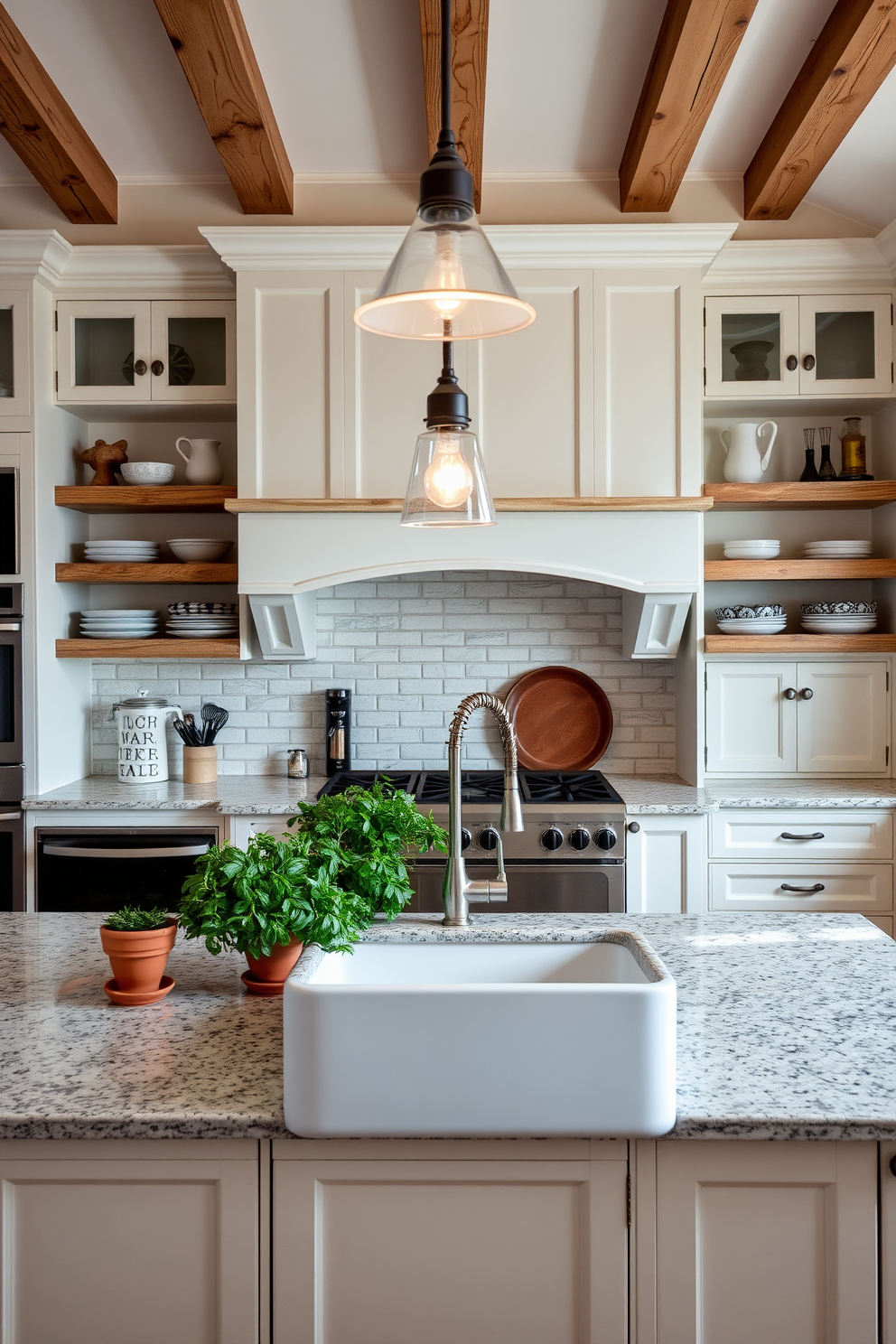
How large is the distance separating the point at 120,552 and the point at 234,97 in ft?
5.10

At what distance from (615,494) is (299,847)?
7.29 ft

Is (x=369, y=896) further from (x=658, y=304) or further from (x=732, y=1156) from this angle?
(x=658, y=304)

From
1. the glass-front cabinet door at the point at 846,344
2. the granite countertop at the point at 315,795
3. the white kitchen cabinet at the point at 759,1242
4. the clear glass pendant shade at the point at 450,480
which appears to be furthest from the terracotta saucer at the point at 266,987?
the glass-front cabinet door at the point at 846,344

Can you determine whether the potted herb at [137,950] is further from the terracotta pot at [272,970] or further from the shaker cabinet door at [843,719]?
the shaker cabinet door at [843,719]

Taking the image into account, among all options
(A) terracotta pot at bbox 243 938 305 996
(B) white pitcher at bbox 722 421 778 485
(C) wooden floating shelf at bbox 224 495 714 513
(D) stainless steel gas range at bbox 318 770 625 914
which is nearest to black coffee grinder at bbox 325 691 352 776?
(D) stainless steel gas range at bbox 318 770 625 914

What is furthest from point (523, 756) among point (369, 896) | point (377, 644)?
point (369, 896)

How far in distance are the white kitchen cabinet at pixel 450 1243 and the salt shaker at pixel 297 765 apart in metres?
2.54

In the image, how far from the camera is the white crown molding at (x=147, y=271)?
11.4 feet

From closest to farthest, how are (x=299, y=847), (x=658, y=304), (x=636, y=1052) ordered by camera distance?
(x=636, y=1052)
(x=299, y=847)
(x=658, y=304)

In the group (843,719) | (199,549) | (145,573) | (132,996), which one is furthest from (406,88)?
(132,996)

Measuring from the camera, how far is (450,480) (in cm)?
162

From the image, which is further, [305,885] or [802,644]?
[802,644]

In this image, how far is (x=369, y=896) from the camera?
158cm

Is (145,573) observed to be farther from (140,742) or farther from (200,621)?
(140,742)
